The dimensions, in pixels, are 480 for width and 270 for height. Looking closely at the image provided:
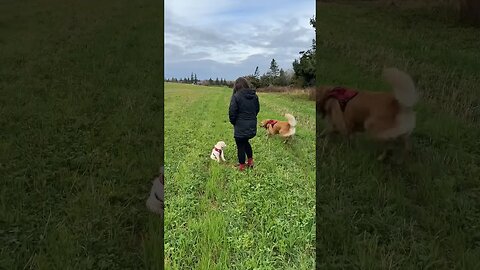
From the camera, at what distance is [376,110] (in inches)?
185

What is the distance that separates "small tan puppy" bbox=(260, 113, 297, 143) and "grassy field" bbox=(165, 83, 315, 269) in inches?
2.3

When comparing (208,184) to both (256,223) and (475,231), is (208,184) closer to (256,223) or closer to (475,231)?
(256,223)

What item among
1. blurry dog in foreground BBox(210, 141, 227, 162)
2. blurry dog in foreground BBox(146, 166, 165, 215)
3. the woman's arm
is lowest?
blurry dog in foreground BBox(146, 166, 165, 215)

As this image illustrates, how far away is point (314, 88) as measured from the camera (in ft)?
15.7

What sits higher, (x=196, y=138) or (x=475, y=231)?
(x=196, y=138)

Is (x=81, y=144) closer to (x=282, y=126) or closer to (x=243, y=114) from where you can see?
(x=243, y=114)

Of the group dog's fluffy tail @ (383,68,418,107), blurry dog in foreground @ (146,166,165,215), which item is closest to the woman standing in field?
blurry dog in foreground @ (146,166,165,215)

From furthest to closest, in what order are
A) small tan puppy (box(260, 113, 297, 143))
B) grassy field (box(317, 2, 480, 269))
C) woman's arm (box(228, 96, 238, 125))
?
small tan puppy (box(260, 113, 297, 143)), woman's arm (box(228, 96, 238, 125)), grassy field (box(317, 2, 480, 269))

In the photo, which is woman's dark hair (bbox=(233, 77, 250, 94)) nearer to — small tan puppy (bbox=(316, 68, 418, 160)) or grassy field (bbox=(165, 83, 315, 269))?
grassy field (bbox=(165, 83, 315, 269))

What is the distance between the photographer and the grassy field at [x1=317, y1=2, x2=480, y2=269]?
3619mm

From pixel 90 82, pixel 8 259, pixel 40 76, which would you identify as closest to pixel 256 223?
pixel 8 259

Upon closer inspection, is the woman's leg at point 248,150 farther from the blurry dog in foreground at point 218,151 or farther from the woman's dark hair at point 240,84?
the woman's dark hair at point 240,84

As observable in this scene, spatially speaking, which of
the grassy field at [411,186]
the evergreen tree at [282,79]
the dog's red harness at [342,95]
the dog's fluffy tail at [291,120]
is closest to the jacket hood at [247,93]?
the evergreen tree at [282,79]

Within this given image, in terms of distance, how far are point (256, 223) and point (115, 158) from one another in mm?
2041
